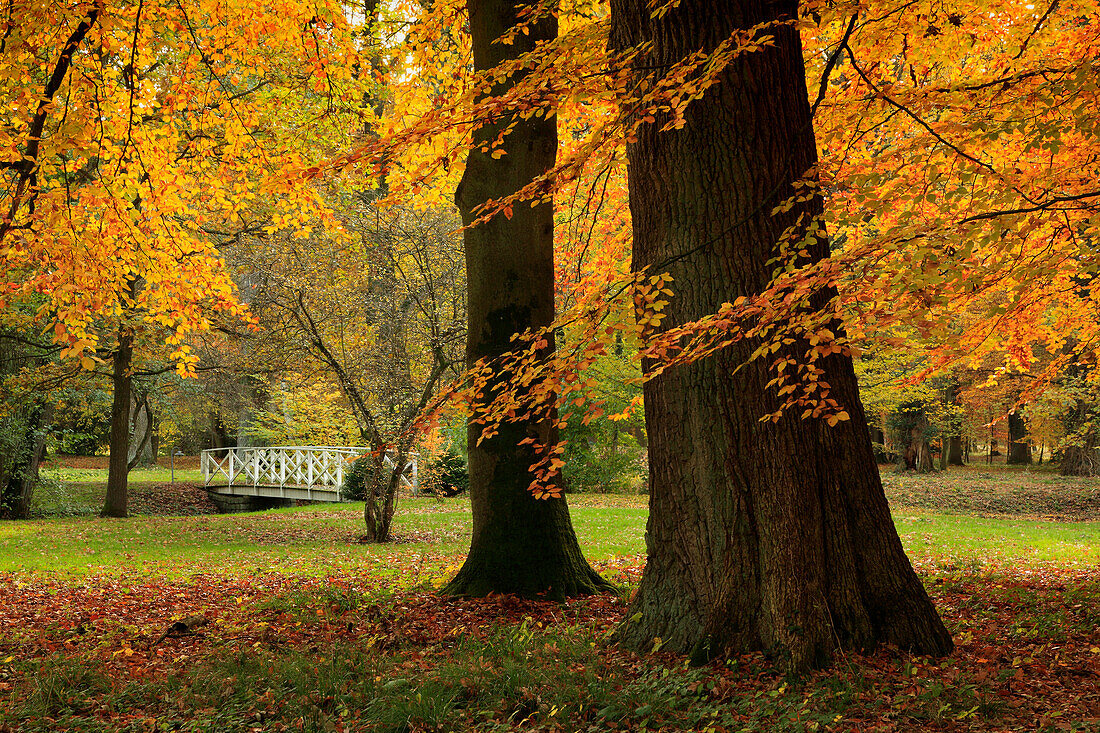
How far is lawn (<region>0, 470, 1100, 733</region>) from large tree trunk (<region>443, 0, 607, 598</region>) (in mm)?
335

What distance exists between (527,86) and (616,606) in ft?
12.3

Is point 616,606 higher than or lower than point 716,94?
lower

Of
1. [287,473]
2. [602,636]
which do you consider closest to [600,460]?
[287,473]

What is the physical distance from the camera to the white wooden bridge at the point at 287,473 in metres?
19.5

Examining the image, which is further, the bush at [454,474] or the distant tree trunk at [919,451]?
the distant tree trunk at [919,451]

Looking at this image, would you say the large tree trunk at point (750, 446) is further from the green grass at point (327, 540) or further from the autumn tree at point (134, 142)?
the green grass at point (327, 540)

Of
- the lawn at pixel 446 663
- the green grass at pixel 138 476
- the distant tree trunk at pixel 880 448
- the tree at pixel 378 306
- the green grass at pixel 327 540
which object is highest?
the tree at pixel 378 306

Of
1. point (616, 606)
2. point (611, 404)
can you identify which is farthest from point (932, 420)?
point (616, 606)

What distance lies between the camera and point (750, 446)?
3.95 metres

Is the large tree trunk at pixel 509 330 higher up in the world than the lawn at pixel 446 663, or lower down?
higher up

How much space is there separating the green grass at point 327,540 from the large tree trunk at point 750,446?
5072 mm

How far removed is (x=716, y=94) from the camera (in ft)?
13.4

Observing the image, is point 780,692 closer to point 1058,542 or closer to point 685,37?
point 685,37

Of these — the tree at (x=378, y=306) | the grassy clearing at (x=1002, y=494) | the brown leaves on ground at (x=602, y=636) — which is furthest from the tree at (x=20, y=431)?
the grassy clearing at (x=1002, y=494)
